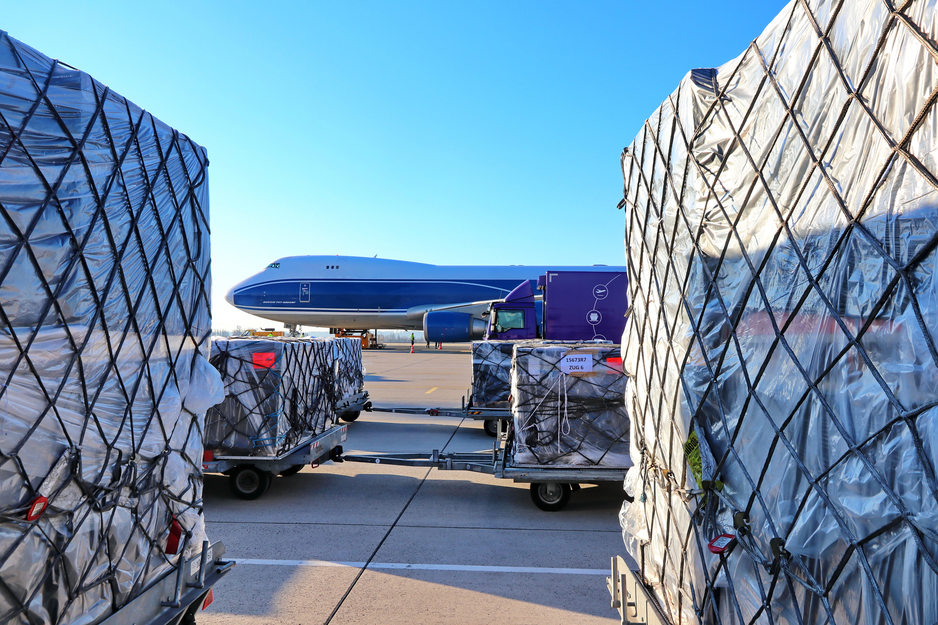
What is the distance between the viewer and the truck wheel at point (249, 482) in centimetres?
629

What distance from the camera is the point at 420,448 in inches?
355

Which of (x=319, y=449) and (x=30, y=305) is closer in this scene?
(x=30, y=305)

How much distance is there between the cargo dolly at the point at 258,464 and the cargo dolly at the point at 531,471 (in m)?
0.38

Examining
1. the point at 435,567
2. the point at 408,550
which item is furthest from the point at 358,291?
the point at 435,567

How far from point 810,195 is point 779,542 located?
1004 mm

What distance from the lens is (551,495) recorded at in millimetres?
5938

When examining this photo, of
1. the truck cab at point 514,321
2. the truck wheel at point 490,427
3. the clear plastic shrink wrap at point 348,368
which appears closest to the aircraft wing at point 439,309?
the truck cab at point 514,321

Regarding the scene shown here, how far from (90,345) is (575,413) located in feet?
14.0

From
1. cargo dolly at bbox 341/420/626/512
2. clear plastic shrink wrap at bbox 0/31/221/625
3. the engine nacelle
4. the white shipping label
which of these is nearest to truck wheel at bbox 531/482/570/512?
cargo dolly at bbox 341/420/626/512

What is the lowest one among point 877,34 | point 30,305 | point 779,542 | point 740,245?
point 779,542

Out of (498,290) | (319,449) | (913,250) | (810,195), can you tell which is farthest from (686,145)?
(498,290)

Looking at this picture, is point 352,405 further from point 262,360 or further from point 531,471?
point 531,471

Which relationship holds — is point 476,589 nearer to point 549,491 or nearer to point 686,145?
point 549,491

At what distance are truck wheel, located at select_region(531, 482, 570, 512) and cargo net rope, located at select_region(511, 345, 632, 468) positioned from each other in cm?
37
